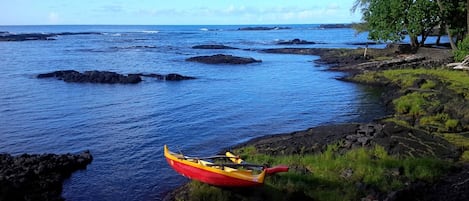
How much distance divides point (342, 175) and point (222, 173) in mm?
4267

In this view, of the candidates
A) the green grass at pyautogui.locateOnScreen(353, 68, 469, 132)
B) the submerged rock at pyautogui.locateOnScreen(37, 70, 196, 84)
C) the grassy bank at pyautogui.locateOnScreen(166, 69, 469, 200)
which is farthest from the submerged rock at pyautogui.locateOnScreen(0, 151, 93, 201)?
the submerged rock at pyautogui.locateOnScreen(37, 70, 196, 84)

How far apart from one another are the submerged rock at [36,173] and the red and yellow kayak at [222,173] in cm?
471

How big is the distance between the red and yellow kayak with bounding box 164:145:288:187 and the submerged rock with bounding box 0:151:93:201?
4.71 meters

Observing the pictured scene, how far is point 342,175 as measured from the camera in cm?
1507

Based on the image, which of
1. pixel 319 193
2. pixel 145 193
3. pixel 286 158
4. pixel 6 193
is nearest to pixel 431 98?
pixel 286 158

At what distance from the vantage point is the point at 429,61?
1847 inches

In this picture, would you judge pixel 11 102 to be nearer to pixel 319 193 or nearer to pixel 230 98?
pixel 230 98

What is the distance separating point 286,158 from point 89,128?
1368cm

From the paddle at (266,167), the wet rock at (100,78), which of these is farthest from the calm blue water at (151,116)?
the paddle at (266,167)

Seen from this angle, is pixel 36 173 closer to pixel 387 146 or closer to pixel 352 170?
pixel 352 170

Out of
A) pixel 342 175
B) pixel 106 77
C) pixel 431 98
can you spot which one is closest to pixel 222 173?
pixel 342 175

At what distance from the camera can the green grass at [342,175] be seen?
13.9m

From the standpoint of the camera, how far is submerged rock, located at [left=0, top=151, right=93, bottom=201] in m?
15.0

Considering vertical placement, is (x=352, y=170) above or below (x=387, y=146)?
below
